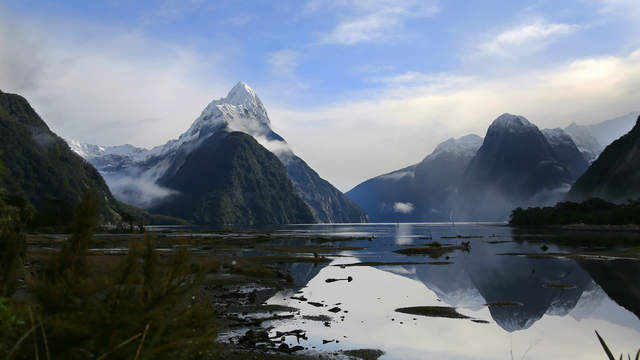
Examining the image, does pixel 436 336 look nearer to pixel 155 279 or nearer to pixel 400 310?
pixel 400 310

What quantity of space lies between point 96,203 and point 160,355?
2.20 meters

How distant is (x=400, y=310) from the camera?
3703cm

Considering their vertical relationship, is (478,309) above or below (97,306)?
below

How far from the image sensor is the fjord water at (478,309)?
2655cm

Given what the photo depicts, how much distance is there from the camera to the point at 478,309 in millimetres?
38500

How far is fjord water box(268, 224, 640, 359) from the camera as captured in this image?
1045 inches

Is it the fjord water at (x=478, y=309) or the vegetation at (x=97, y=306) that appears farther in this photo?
the fjord water at (x=478, y=309)

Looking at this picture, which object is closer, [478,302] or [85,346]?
[85,346]

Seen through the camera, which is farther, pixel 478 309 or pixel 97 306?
pixel 478 309

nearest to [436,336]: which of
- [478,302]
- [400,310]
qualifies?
[400,310]

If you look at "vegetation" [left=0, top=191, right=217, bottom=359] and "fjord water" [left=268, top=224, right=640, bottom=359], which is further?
"fjord water" [left=268, top=224, right=640, bottom=359]

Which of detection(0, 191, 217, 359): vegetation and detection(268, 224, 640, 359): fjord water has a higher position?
detection(0, 191, 217, 359): vegetation

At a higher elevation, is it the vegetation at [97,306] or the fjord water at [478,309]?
the vegetation at [97,306]

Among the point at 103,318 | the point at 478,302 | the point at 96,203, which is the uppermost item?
the point at 96,203
